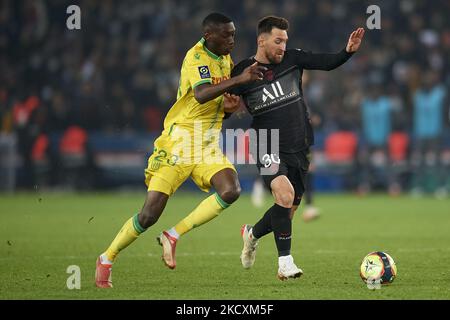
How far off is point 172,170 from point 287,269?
1.29 metres

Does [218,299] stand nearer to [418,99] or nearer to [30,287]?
[30,287]

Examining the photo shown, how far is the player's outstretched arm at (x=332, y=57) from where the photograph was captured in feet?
29.5

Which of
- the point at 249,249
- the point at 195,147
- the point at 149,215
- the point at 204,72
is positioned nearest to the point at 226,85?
the point at 204,72

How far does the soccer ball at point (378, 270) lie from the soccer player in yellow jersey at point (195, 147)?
4.30 ft

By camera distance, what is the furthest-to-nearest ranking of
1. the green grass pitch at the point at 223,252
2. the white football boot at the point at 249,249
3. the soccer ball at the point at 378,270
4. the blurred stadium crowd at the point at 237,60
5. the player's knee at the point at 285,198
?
the blurred stadium crowd at the point at 237,60 → the white football boot at the point at 249,249 → the player's knee at the point at 285,198 → the soccer ball at the point at 378,270 → the green grass pitch at the point at 223,252

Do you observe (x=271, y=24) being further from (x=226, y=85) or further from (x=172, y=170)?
(x=172, y=170)

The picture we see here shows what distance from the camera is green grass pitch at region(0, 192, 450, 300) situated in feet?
26.7

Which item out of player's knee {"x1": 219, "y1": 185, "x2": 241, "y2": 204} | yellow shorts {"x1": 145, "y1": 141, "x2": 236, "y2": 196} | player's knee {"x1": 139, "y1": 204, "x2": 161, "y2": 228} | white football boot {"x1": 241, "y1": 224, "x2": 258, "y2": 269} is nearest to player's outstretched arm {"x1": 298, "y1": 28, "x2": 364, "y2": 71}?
yellow shorts {"x1": 145, "y1": 141, "x2": 236, "y2": 196}

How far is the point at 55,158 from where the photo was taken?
74.5ft

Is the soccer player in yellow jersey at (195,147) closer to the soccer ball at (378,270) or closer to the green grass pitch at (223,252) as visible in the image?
the green grass pitch at (223,252)

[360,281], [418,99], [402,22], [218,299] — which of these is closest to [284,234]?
[360,281]

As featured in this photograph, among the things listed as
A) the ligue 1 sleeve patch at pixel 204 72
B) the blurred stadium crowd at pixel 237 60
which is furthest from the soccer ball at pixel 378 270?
the blurred stadium crowd at pixel 237 60

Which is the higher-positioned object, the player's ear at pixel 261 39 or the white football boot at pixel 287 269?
the player's ear at pixel 261 39

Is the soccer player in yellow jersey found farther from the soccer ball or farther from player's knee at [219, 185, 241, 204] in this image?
the soccer ball
